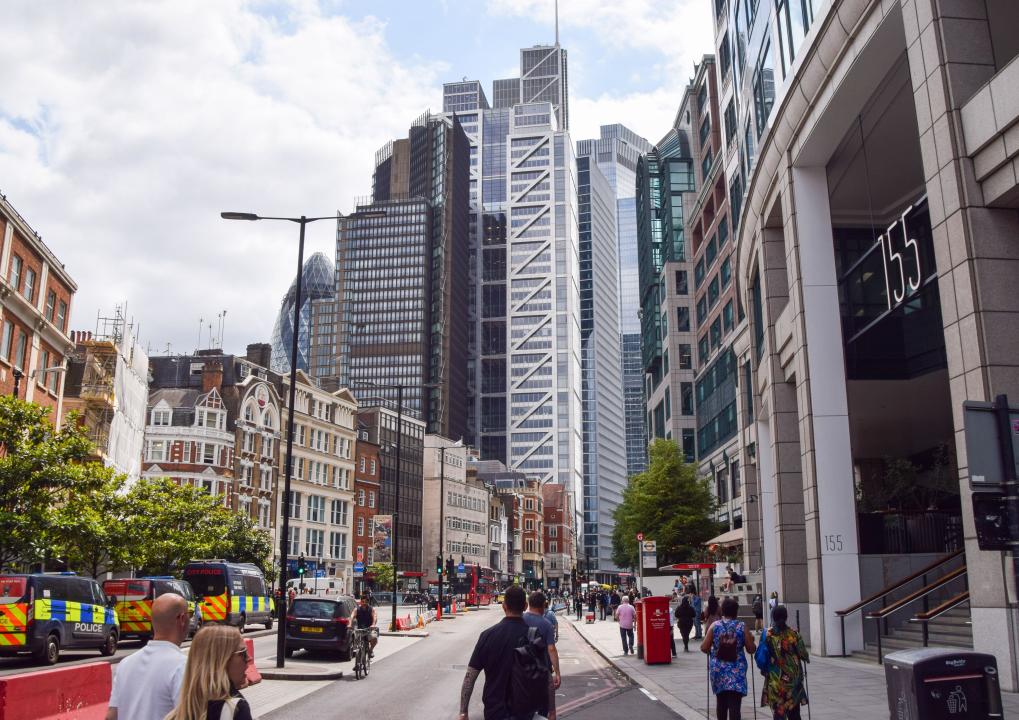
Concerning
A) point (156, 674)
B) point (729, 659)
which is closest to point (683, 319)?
point (729, 659)

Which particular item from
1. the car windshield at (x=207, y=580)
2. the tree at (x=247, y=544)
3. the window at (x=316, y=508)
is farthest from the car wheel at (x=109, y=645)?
the window at (x=316, y=508)

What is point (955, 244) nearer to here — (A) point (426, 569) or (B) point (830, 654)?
(B) point (830, 654)

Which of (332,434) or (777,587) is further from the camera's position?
(332,434)

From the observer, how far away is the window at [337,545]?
85988 millimetres

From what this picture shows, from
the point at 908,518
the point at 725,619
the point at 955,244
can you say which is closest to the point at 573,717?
the point at 725,619

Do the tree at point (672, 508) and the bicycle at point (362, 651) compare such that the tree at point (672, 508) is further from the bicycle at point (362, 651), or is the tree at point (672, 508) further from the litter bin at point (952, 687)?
the litter bin at point (952, 687)

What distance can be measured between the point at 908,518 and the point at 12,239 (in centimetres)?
3689

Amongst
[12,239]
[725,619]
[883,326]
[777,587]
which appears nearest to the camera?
[725,619]

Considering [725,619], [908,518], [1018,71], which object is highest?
[1018,71]

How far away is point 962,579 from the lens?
70.7 feet

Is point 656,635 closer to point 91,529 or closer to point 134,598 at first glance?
point 134,598

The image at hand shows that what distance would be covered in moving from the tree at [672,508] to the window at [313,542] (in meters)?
36.5

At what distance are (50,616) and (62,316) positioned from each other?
1111 inches

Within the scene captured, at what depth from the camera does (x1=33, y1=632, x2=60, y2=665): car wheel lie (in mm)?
21812
